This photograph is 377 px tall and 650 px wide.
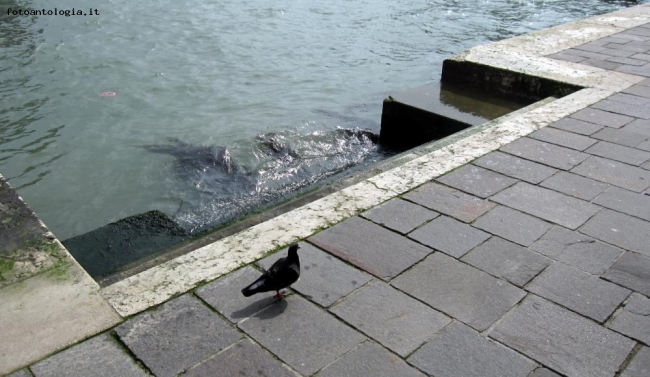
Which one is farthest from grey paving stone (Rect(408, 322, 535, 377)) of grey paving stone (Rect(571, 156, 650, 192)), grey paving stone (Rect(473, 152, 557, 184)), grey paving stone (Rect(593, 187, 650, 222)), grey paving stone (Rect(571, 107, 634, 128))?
grey paving stone (Rect(571, 107, 634, 128))

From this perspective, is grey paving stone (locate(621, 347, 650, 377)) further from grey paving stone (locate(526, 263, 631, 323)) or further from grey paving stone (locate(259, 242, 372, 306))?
grey paving stone (locate(259, 242, 372, 306))

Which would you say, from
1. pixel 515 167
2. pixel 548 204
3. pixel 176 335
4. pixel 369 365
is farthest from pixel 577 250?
pixel 176 335

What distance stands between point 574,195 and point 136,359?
9.70ft

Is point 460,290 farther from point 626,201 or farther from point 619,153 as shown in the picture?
point 619,153

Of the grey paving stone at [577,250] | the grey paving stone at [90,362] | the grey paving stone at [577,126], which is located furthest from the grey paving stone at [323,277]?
the grey paving stone at [577,126]

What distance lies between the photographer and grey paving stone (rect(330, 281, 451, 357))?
271 centimetres

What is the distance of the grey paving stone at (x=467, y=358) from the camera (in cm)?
254

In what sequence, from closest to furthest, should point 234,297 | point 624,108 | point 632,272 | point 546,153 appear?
point 234,297
point 632,272
point 546,153
point 624,108

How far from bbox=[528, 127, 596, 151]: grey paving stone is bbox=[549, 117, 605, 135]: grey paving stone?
3.8 inches

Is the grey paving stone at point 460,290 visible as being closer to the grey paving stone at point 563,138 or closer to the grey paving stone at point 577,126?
the grey paving stone at point 563,138

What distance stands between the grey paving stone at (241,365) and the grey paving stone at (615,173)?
286 centimetres

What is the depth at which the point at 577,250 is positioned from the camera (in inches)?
134

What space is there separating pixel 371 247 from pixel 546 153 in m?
2.01

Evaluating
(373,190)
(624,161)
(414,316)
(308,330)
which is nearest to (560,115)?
(624,161)
